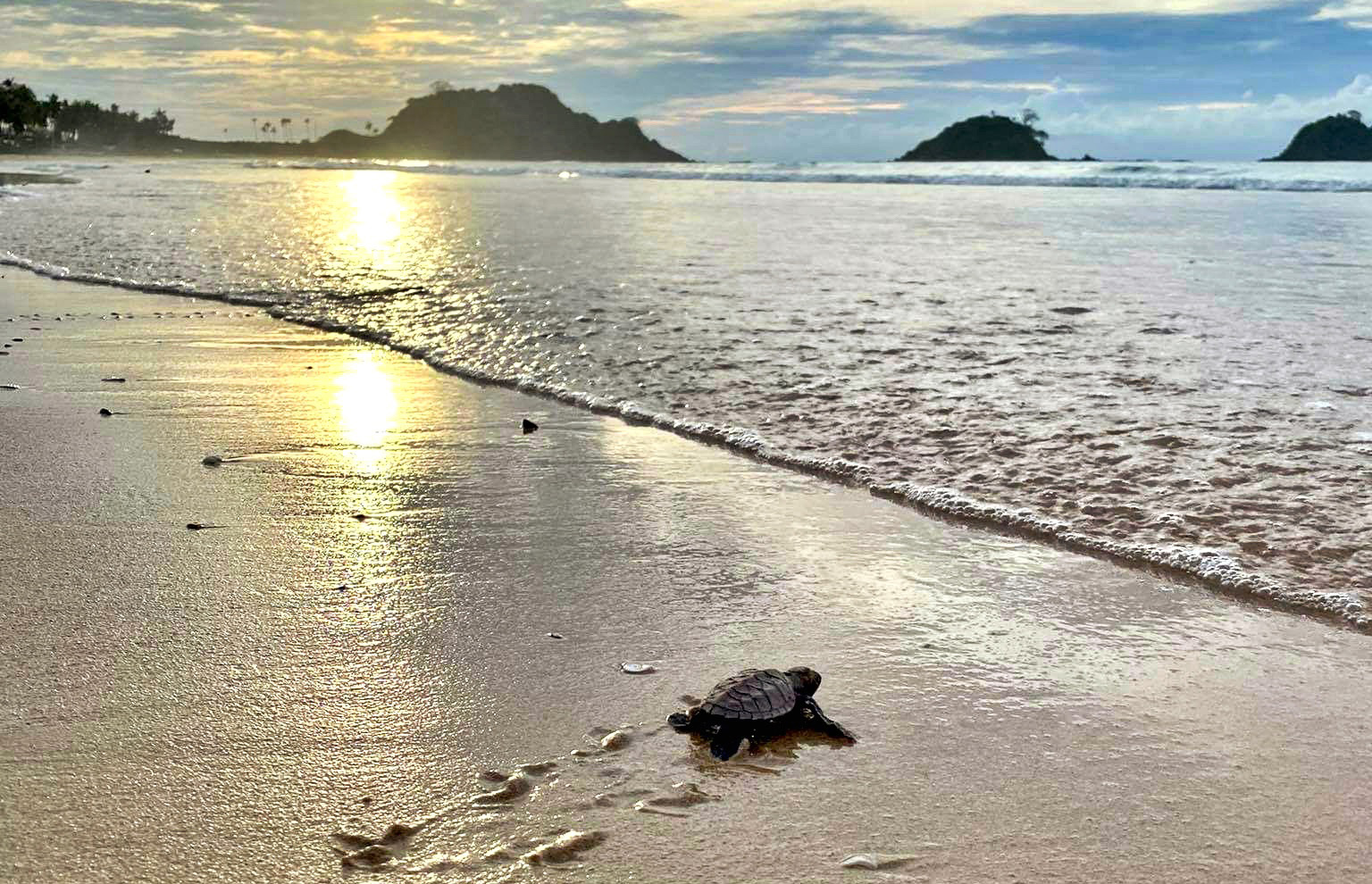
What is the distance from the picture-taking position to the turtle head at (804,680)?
3.13 m

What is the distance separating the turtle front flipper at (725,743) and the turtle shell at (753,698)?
0.15ft

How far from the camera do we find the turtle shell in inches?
117

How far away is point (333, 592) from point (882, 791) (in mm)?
2167

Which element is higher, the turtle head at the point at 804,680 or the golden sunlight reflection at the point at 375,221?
the golden sunlight reflection at the point at 375,221

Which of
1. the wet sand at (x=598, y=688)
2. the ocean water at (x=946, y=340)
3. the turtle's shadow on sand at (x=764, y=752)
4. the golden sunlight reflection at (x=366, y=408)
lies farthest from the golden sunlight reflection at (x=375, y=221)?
the turtle's shadow on sand at (x=764, y=752)

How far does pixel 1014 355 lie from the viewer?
29.4 feet

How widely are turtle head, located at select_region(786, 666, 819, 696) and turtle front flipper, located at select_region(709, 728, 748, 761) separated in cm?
22

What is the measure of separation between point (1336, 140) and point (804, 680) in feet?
395

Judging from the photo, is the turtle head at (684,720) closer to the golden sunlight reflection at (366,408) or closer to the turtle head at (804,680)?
the turtle head at (804,680)

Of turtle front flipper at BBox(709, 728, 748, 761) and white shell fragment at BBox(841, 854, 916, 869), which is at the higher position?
turtle front flipper at BBox(709, 728, 748, 761)

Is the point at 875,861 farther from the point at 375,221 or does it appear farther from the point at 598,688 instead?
the point at 375,221

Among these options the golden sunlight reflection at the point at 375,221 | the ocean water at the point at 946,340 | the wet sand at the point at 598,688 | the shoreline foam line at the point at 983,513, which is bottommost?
the wet sand at the point at 598,688

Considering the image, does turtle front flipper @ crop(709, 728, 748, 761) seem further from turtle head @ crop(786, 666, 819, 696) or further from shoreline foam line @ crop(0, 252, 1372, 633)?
shoreline foam line @ crop(0, 252, 1372, 633)

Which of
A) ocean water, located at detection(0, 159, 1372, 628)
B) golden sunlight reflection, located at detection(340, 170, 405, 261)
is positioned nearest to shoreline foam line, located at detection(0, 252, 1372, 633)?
ocean water, located at detection(0, 159, 1372, 628)
